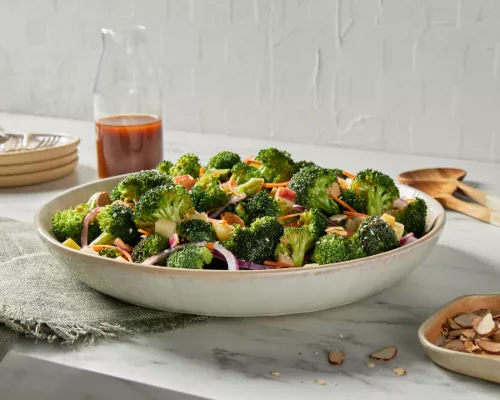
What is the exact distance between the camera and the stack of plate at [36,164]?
2.21 metres

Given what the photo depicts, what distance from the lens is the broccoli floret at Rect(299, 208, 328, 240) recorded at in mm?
1358

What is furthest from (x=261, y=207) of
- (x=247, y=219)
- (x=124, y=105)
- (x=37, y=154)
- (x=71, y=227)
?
(x=37, y=154)

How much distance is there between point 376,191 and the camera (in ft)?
4.87

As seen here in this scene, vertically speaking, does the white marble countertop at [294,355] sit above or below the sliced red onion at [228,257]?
below

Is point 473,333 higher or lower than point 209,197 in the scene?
lower

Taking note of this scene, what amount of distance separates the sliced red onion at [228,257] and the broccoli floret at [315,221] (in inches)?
6.3

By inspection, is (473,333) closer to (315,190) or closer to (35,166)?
(315,190)

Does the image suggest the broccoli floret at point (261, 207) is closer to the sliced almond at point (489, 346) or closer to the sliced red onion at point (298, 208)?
the sliced red onion at point (298, 208)

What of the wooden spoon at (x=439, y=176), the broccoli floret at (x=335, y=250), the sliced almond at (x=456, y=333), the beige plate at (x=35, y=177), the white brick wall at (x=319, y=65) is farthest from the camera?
the white brick wall at (x=319, y=65)

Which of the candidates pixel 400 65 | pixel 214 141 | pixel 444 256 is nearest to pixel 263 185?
pixel 444 256

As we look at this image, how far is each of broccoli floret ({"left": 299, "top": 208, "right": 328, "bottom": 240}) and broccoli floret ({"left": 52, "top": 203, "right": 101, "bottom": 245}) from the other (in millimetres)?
408

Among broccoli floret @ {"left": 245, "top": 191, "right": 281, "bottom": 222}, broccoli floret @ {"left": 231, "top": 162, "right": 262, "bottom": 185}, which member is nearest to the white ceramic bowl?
broccoli floret @ {"left": 245, "top": 191, "right": 281, "bottom": 222}

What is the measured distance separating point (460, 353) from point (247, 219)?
0.51 metres

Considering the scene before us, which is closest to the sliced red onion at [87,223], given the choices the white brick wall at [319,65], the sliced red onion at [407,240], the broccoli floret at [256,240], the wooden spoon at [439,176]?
the broccoli floret at [256,240]
